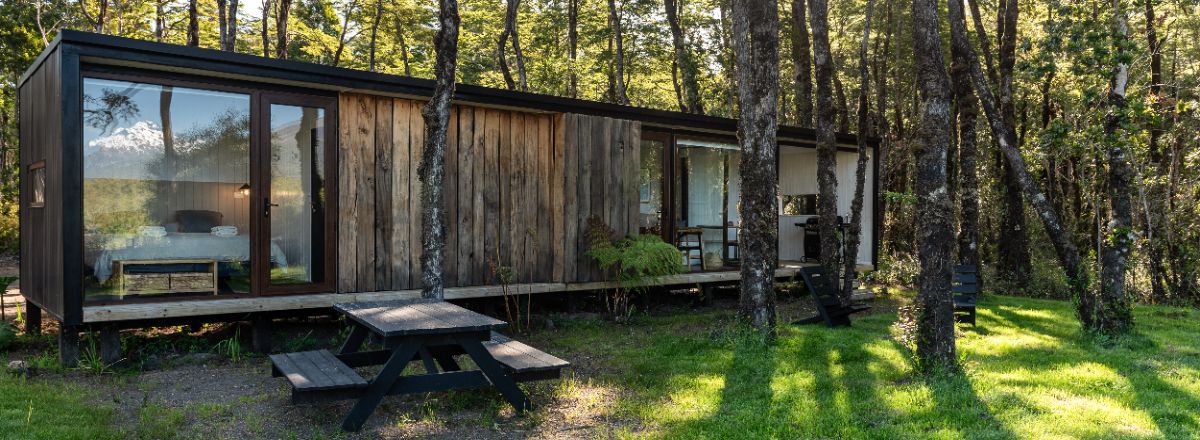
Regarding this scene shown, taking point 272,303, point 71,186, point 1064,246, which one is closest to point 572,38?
point 272,303

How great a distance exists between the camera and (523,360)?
457 cm

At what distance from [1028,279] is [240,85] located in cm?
1199

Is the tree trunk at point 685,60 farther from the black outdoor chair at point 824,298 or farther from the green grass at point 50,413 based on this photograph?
the green grass at point 50,413

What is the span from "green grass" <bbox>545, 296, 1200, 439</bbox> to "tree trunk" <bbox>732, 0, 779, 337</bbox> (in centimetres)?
36

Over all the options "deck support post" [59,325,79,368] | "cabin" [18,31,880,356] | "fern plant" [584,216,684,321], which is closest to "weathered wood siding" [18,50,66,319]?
"cabin" [18,31,880,356]

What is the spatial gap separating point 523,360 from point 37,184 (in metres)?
5.27

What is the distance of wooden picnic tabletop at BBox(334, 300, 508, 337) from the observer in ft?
13.1

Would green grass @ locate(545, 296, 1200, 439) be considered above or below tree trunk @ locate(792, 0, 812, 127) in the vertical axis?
below

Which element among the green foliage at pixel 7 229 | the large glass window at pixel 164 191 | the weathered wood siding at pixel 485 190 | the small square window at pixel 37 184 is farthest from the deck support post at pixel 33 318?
the green foliage at pixel 7 229

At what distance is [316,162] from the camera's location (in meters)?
6.74

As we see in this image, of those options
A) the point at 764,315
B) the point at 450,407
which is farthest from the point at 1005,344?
the point at 450,407

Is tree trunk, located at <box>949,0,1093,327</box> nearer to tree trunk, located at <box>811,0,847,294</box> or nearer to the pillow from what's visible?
tree trunk, located at <box>811,0,847,294</box>

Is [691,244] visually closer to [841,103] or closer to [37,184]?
[37,184]

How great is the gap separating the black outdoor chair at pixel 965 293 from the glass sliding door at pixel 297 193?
6460mm
